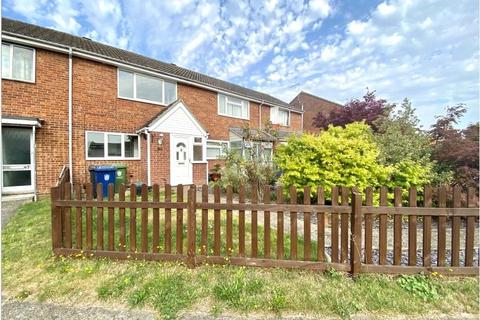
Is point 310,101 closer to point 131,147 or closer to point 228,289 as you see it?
point 131,147

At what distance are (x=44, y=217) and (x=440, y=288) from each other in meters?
7.72

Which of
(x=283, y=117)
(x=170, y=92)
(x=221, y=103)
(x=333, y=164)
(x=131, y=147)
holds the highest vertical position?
(x=283, y=117)

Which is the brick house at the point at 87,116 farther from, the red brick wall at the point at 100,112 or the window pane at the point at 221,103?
the window pane at the point at 221,103

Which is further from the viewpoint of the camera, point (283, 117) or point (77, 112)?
point (283, 117)

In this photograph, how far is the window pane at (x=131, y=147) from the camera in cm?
1096

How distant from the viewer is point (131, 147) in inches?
439

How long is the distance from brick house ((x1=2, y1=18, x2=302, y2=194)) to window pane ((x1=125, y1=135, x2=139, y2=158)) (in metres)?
0.04

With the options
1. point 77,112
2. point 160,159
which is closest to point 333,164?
point 160,159

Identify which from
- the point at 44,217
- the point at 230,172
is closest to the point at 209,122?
the point at 230,172

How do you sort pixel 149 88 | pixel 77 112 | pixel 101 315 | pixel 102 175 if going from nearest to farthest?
1. pixel 101 315
2. pixel 102 175
3. pixel 77 112
4. pixel 149 88

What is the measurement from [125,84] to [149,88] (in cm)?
116

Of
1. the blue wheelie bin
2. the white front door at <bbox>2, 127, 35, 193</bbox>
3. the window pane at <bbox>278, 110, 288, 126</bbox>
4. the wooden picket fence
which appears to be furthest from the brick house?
the window pane at <bbox>278, 110, 288, 126</bbox>

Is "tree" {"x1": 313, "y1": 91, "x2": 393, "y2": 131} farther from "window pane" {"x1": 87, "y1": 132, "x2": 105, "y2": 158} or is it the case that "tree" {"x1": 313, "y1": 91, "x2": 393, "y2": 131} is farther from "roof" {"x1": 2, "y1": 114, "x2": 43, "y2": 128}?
"roof" {"x1": 2, "y1": 114, "x2": 43, "y2": 128}

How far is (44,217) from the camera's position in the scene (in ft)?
19.5
